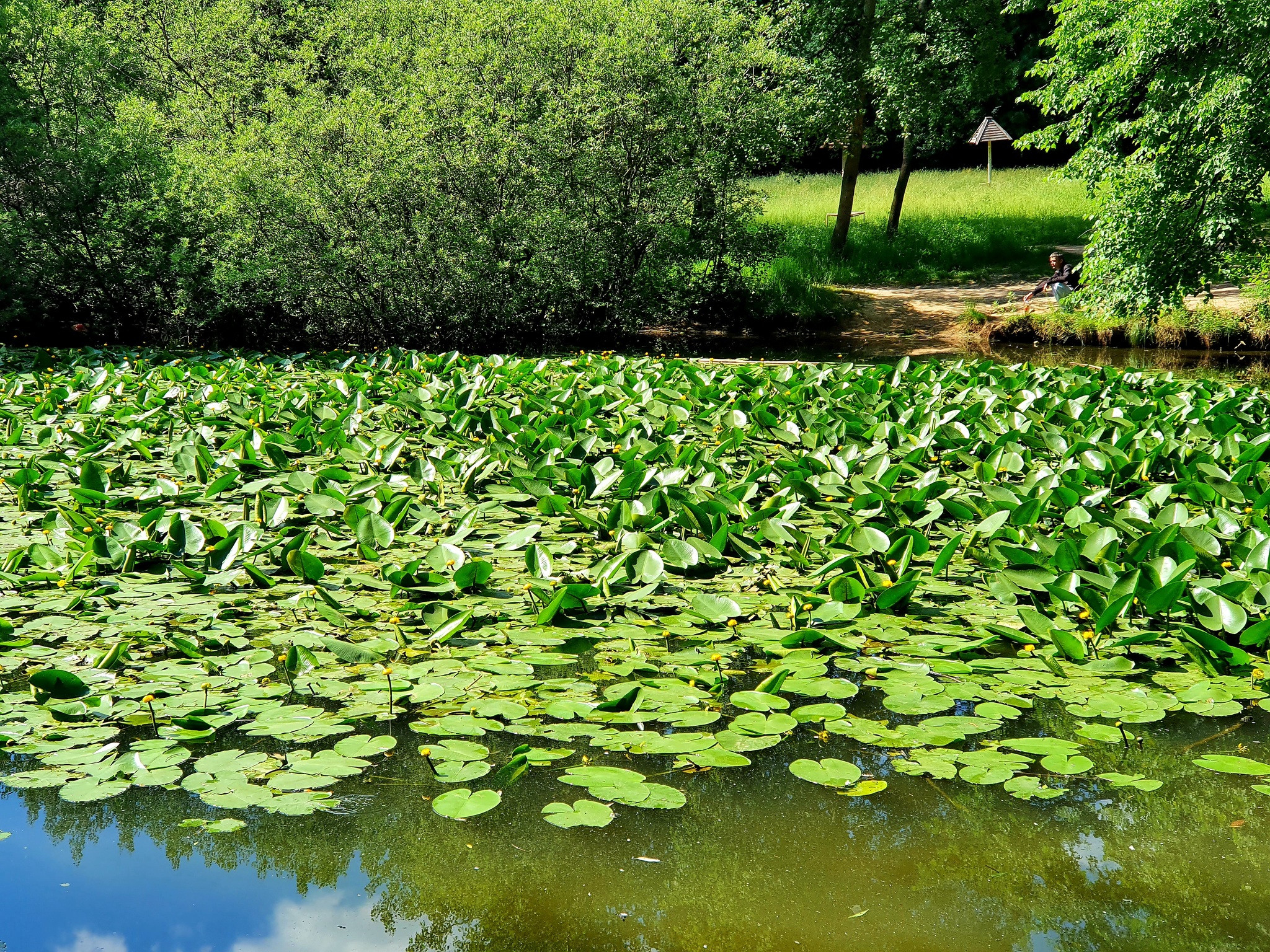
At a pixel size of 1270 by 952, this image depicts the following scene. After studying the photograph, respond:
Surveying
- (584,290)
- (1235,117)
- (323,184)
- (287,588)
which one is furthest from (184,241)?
(1235,117)

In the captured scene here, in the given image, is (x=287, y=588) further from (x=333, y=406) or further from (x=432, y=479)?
(x=333, y=406)

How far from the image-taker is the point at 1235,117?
392 inches

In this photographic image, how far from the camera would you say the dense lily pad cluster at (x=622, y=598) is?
255 cm

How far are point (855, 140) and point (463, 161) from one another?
10.2 metres

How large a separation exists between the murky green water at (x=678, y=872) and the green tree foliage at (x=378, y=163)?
10.1m

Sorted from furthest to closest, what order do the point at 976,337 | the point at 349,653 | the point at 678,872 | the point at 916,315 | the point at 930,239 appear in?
the point at 930,239 → the point at 916,315 → the point at 976,337 → the point at 349,653 → the point at 678,872

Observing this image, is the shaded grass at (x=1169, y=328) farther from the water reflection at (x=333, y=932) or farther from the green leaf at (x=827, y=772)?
the water reflection at (x=333, y=932)

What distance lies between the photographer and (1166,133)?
440 inches

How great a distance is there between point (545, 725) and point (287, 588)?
4.65ft

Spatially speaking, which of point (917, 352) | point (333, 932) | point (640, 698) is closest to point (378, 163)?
point (917, 352)

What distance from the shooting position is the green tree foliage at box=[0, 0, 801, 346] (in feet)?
37.2

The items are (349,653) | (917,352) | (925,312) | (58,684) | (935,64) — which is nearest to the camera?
(58,684)

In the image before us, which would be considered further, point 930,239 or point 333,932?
point 930,239

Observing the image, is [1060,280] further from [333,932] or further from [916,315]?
[333,932]
